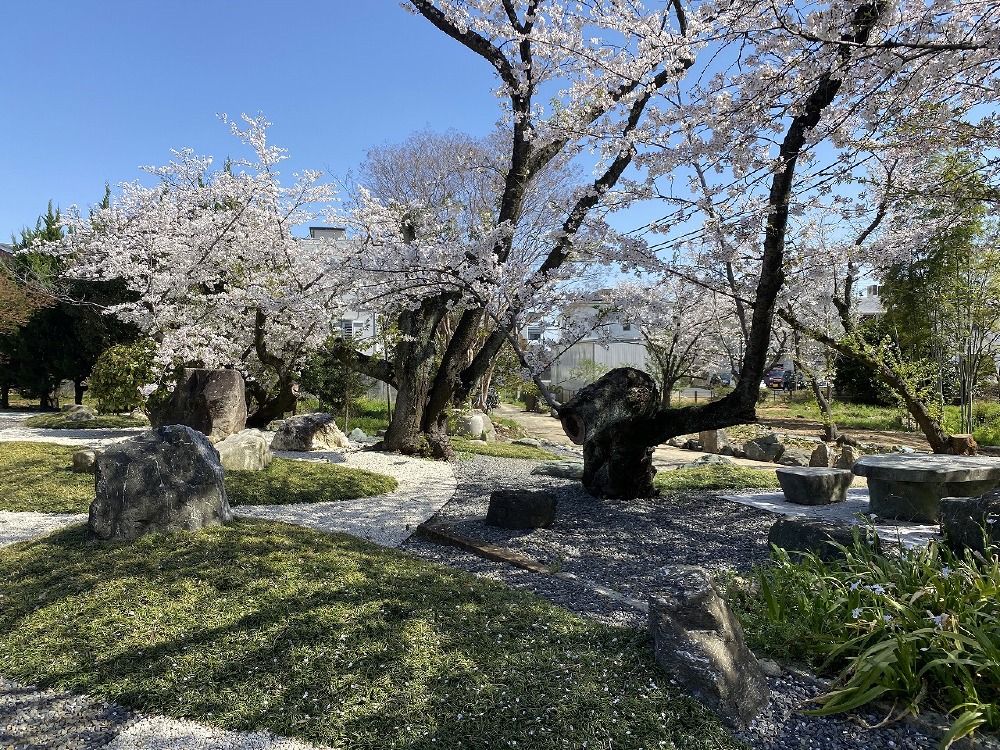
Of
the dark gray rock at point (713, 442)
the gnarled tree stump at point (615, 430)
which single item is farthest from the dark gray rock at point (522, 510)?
the dark gray rock at point (713, 442)

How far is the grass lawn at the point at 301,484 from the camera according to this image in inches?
243

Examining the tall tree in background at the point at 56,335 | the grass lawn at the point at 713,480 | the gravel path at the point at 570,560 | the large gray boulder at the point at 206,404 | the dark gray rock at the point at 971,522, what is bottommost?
the gravel path at the point at 570,560

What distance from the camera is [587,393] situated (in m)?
6.04

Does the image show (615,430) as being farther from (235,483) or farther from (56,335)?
(56,335)

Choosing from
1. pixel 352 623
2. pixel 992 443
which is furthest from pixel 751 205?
pixel 992 443

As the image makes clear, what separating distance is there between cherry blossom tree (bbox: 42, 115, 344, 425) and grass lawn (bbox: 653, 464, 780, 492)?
5577 millimetres

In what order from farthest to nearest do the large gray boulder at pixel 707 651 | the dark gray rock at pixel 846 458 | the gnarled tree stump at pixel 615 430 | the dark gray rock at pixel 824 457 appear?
the dark gray rock at pixel 824 457, the dark gray rock at pixel 846 458, the gnarled tree stump at pixel 615 430, the large gray boulder at pixel 707 651

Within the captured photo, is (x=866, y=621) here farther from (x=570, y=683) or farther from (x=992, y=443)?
(x=992, y=443)

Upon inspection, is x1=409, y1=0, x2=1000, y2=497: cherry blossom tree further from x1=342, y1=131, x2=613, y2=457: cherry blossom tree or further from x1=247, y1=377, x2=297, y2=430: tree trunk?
x1=247, y1=377, x2=297, y2=430: tree trunk

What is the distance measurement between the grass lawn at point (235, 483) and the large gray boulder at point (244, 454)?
15 cm

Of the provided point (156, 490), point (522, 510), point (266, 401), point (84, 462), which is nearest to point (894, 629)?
point (522, 510)

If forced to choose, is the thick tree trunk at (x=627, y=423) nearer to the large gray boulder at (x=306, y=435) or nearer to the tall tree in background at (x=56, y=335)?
the large gray boulder at (x=306, y=435)

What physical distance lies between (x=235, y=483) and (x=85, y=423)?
7282mm

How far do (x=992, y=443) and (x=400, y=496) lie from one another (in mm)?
11976
